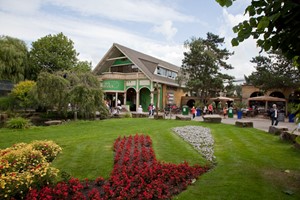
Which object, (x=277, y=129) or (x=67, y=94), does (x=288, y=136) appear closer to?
(x=277, y=129)

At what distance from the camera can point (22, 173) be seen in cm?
478

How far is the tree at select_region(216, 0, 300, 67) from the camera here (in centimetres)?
374

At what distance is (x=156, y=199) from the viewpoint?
4727 millimetres

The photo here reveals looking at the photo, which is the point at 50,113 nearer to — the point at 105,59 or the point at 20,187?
the point at 105,59

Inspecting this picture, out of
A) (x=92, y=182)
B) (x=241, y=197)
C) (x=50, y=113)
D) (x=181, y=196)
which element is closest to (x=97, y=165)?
(x=92, y=182)

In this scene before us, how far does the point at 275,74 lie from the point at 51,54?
3113 cm

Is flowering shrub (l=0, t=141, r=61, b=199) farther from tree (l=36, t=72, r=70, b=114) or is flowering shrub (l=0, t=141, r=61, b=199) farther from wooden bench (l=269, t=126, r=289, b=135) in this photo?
tree (l=36, t=72, r=70, b=114)

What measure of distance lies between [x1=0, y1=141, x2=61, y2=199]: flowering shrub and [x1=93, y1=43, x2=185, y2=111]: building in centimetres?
2505

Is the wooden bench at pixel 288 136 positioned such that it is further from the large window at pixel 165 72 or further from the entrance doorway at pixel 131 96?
the entrance doorway at pixel 131 96

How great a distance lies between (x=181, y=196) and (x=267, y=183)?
2222 mm

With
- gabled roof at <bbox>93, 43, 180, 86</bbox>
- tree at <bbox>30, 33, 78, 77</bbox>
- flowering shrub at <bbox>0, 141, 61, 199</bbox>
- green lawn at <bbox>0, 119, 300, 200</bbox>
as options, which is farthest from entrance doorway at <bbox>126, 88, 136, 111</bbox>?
flowering shrub at <bbox>0, 141, 61, 199</bbox>

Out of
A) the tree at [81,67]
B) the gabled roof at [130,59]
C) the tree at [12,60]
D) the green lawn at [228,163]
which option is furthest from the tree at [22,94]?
the green lawn at [228,163]

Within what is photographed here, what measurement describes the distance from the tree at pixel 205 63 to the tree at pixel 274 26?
84.6ft

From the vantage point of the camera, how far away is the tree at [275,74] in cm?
2581
